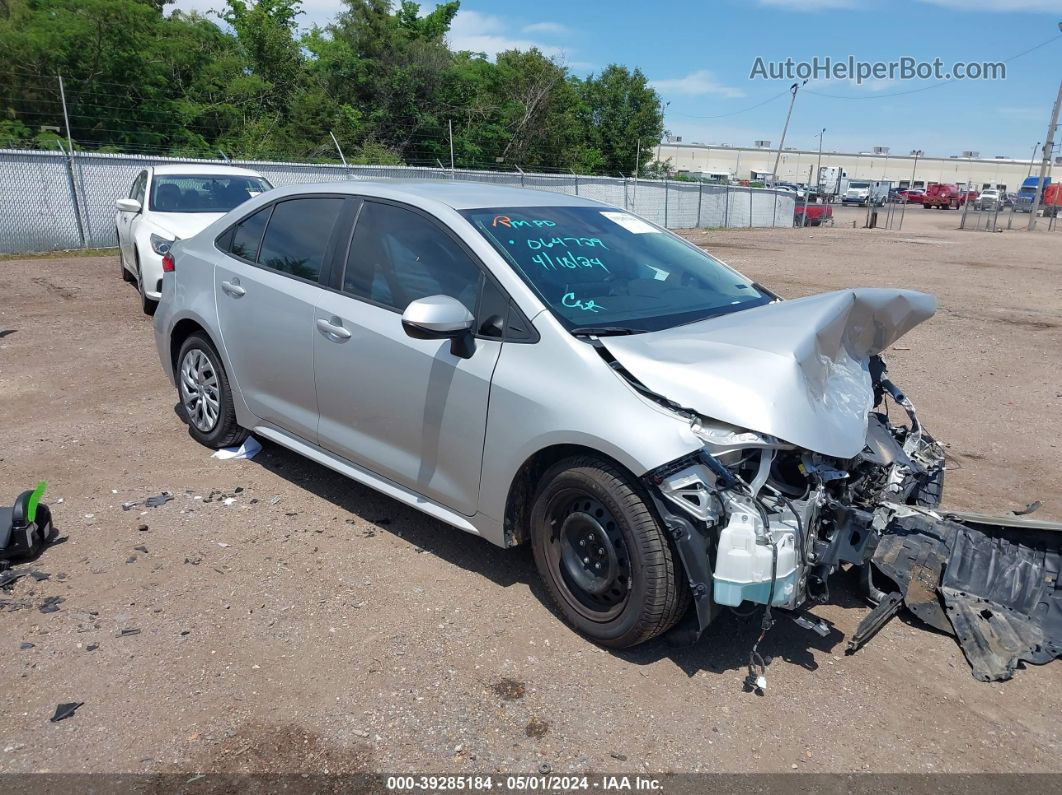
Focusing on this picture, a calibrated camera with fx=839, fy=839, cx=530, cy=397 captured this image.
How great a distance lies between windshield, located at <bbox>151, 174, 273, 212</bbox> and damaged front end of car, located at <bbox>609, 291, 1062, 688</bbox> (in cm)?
857

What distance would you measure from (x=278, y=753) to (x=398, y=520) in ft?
6.30

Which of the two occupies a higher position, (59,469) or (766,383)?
(766,383)

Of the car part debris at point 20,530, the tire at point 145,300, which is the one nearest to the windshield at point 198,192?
the tire at point 145,300

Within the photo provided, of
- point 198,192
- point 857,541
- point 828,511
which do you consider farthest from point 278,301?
point 198,192

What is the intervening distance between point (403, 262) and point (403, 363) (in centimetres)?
57

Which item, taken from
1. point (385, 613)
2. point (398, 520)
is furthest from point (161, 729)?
point (398, 520)

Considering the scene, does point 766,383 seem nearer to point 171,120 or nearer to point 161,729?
point 161,729

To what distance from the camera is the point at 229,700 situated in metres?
3.18

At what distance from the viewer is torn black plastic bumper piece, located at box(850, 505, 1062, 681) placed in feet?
11.5

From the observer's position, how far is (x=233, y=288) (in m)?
5.05

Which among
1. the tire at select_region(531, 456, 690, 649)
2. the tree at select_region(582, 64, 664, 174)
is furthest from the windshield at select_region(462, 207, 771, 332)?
the tree at select_region(582, 64, 664, 174)

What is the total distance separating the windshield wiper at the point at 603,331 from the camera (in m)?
3.59

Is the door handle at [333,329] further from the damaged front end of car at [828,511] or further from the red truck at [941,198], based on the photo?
the red truck at [941,198]

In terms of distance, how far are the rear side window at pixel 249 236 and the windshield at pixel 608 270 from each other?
163cm
